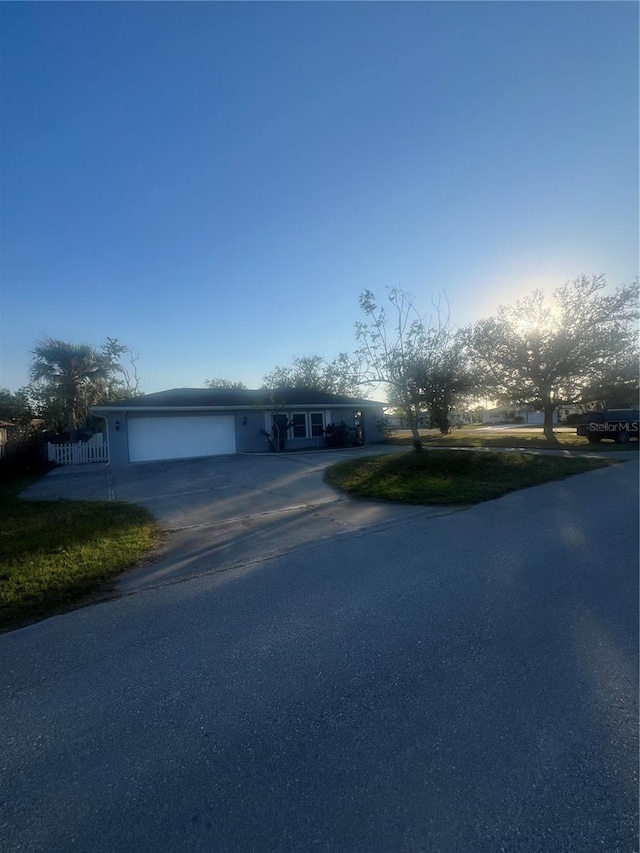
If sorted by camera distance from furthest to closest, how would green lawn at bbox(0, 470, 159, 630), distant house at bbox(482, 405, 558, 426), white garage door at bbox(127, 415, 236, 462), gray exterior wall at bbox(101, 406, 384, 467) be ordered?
distant house at bbox(482, 405, 558, 426) → white garage door at bbox(127, 415, 236, 462) → gray exterior wall at bbox(101, 406, 384, 467) → green lawn at bbox(0, 470, 159, 630)

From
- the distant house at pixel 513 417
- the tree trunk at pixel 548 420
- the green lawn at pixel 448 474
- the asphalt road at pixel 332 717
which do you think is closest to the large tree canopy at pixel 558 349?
the tree trunk at pixel 548 420

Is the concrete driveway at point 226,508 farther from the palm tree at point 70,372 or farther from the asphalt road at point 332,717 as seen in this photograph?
the palm tree at point 70,372

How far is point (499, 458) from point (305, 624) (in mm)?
12075

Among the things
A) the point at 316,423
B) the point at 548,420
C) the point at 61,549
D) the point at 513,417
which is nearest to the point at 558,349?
the point at 548,420

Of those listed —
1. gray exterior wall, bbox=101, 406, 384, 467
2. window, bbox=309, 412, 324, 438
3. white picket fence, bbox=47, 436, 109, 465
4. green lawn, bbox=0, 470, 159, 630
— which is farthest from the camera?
window, bbox=309, 412, 324, 438

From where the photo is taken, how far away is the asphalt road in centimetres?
182

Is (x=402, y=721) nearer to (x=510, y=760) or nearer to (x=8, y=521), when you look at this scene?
(x=510, y=760)

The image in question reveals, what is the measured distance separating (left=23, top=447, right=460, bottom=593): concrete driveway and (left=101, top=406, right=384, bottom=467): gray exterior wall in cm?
165

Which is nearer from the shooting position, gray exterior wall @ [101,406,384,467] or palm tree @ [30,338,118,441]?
gray exterior wall @ [101,406,384,467]

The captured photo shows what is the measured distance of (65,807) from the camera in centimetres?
193

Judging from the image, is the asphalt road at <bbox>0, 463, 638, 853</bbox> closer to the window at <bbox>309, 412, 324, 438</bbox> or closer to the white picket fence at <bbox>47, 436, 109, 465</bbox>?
the white picket fence at <bbox>47, 436, 109, 465</bbox>

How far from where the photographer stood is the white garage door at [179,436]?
56.9ft

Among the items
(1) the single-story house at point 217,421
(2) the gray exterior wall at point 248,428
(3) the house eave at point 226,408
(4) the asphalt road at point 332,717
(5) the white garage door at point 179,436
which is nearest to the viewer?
(4) the asphalt road at point 332,717

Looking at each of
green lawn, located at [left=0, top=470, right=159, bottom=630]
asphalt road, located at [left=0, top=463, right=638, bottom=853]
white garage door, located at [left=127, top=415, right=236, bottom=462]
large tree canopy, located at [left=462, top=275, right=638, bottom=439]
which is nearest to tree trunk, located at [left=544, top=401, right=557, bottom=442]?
large tree canopy, located at [left=462, top=275, right=638, bottom=439]
